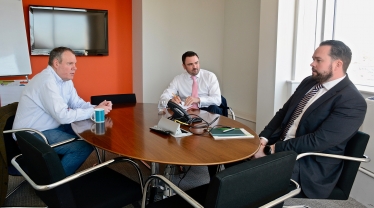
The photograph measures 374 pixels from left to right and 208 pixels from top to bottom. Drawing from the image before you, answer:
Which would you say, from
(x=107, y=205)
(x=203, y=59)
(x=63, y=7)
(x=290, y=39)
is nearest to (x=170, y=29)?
(x=203, y=59)

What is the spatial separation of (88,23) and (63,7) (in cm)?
38

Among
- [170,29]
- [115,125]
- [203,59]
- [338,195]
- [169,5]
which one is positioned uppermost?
[169,5]

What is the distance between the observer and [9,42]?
12.8 ft

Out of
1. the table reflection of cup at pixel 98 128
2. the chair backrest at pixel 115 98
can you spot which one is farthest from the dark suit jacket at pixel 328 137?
the chair backrest at pixel 115 98

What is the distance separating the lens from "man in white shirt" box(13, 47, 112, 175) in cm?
235

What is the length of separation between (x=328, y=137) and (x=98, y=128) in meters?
1.53

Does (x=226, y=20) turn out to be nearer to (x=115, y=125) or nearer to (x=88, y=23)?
(x=88, y=23)

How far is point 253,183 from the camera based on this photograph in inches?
49.2

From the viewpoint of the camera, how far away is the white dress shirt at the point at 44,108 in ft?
7.82

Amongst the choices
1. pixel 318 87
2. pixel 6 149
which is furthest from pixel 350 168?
pixel 6 149

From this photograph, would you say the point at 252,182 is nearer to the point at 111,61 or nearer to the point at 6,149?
the point at 6,149

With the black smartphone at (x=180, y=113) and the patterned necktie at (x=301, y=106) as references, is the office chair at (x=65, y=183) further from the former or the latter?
the patterned necktie at (x=301, y=106)

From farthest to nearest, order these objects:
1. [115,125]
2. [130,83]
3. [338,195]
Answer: [130,83] → [115,125] → [338,195]

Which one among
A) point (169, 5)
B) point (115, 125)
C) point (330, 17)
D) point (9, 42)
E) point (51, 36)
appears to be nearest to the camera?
point (115, 125)
